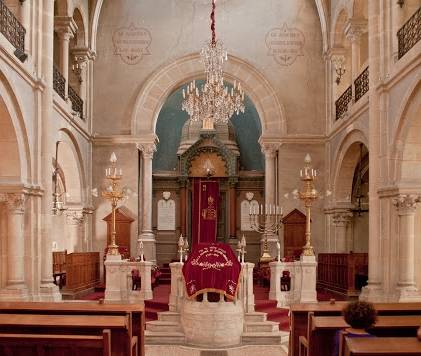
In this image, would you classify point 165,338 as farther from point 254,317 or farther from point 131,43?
point 131,43

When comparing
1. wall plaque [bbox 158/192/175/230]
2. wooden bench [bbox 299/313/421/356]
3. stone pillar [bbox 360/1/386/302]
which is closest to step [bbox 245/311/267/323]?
stone pillar [bbox 360/1/386/302]

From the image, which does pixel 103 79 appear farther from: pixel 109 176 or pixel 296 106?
pixel 109 176

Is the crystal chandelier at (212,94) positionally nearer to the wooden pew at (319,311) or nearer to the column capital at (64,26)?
the column capital at (64,26)

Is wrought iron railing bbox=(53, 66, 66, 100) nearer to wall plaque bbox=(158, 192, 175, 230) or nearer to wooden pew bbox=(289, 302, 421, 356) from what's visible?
wall plaque bbox=(158, 192, 175, 230)

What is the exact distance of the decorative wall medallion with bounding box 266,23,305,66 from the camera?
19.4 m

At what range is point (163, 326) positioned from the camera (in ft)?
36.6

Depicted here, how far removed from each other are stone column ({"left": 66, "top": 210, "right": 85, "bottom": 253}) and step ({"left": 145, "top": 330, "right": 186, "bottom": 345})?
7.78m

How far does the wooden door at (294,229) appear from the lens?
1862 cm

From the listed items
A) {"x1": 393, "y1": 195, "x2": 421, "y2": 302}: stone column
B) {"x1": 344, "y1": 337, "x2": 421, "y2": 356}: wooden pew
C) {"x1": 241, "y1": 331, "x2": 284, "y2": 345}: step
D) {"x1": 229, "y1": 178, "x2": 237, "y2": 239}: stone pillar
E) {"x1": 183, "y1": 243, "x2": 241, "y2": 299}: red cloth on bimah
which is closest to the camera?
{"x1": 344, "y1": 337, "x2": 421, "y2": 356}: wooden pew

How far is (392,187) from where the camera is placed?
1194 centimetres

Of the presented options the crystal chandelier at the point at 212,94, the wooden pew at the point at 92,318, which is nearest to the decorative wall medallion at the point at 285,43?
the crystal chandelier at the point at 212,94

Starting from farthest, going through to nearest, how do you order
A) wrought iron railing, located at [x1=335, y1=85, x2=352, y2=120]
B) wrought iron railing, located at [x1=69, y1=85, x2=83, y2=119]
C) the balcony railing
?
wrought iron railing, located at [x1=69, y1=85, x2=83, y2=119], wrought iron railing, located at [x1=335, y1=85, x2=352, y2=120], the balcony railing

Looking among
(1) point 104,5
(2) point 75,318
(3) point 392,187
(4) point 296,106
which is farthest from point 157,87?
(2) point 75,318

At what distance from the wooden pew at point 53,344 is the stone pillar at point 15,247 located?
18.4 feet
